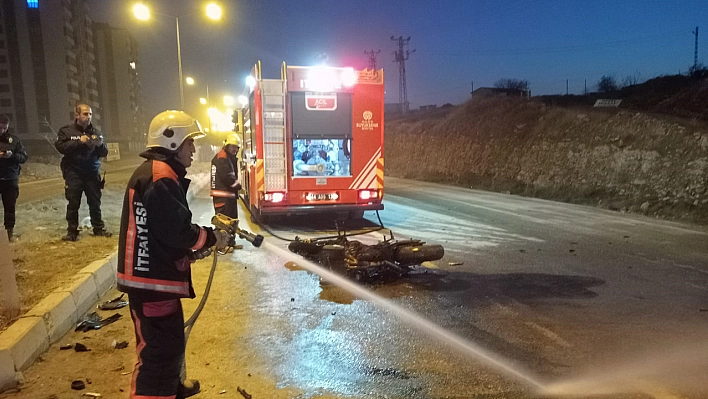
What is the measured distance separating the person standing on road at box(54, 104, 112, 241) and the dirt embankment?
11660 mm

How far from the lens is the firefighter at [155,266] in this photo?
275cm

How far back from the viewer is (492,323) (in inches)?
192

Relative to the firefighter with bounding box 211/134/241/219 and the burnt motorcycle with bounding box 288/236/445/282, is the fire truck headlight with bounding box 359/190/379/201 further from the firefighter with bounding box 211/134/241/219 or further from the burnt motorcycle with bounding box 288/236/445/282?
the burnt motorcycle with bounding box 288/236/445/282

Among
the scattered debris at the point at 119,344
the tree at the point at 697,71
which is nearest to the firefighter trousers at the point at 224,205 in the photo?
the scattered debris at the point at 119,344

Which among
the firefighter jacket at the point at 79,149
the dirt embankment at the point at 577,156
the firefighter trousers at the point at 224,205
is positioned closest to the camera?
the firefighter jacket at the point at 79,149

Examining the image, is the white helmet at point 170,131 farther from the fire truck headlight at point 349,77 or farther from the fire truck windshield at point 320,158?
the fire truck headlight at point 349,77

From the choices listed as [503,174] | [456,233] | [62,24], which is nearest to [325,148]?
[456,233]

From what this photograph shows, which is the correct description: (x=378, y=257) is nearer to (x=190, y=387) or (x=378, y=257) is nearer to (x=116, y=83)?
(x=190, y=387)

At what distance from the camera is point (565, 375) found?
3.80 meters

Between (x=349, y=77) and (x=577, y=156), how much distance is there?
1204 cm

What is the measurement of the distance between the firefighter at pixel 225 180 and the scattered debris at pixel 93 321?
3191 millimetres

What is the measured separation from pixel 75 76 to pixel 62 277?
82346mm

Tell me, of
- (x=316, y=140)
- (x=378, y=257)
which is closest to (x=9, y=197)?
(x=316, y=140)

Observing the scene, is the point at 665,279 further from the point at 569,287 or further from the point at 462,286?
the point at 462,286
